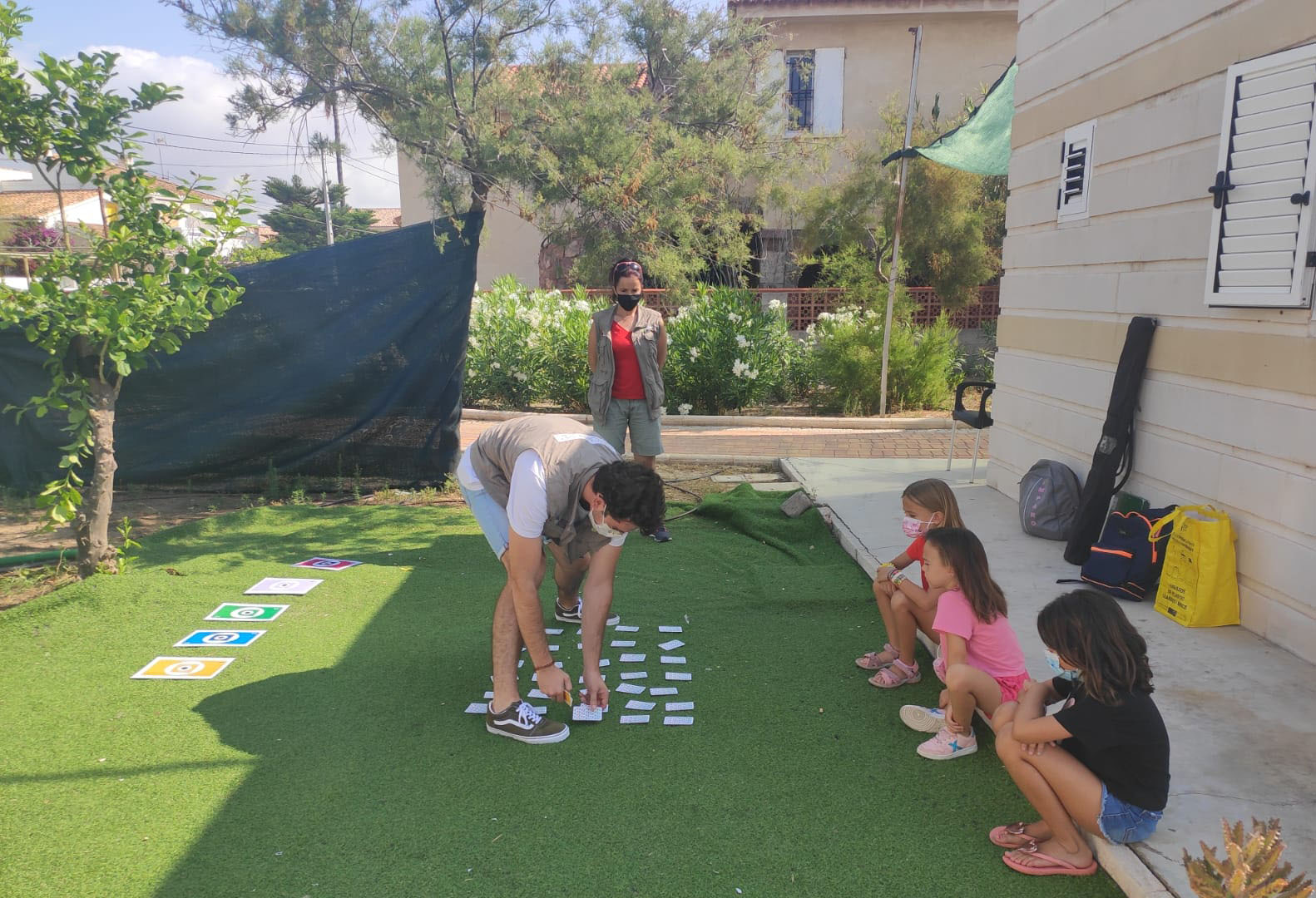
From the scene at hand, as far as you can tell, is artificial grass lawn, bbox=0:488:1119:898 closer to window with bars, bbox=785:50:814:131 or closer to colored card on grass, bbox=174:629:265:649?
colored card on grass, bbox=174:629:265:649

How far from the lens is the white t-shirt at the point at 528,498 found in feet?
10.1

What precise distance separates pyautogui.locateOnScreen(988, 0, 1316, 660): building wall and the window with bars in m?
10.4

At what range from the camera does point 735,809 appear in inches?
117

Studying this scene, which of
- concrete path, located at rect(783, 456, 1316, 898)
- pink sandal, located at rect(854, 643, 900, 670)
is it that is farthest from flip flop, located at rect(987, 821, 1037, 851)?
pink sandal, located at rect(854, 643, 900, 670)

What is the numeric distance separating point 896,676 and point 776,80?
13871 millimetres

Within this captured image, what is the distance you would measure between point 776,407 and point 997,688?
9038 mm

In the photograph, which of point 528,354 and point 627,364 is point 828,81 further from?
point 627,364

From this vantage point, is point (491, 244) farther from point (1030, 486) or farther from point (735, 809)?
point (735, 809)

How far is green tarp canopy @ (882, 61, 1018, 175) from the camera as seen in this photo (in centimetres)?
786

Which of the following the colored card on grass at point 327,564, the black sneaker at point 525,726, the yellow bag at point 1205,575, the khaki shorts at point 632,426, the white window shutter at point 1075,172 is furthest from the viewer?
the khaki shorts at point 632,426

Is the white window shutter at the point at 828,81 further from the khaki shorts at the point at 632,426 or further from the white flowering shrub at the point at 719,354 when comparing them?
the khaki shorts at the point at 632,426

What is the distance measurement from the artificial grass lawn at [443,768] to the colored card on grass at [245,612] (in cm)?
11

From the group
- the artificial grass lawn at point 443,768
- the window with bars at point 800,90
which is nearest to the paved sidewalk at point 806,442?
the artificial grass lawn at point 443,768

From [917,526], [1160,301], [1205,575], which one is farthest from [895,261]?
[917,526]
